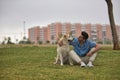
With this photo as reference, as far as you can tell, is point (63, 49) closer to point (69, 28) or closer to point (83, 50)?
point (83, 50)

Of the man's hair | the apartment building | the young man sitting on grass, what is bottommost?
the young man sitting on grass

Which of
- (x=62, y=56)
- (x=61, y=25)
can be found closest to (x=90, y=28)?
(x=61, y=25)

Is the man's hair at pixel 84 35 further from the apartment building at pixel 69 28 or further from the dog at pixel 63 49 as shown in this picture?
the apartment building at pixel 69 28

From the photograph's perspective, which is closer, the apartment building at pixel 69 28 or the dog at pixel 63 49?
the dog at pixel 63 49

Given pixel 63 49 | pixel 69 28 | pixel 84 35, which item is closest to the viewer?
pixel 84 35

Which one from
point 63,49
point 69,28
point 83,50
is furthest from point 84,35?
point 69,28

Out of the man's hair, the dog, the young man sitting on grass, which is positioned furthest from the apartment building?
the man's hair

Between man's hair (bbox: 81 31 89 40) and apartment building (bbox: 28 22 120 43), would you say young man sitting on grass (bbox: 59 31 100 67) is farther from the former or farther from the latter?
apartment building (bbox: 28 22 120 43)

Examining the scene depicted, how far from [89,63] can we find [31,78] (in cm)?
332

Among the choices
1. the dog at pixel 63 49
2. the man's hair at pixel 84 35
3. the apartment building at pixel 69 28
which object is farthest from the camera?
the apartment building at pixel 69 28

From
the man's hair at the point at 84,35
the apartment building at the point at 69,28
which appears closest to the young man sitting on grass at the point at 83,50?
the man's hair at the point at 84,35

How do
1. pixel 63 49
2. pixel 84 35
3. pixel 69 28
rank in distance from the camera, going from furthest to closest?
pixel 69 28, pixel 63 49, pixel 84 35

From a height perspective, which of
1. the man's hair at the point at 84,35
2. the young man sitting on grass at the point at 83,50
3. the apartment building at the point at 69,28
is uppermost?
the apartment building at the point at 69,28

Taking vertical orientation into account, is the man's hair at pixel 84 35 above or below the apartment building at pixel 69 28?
below
